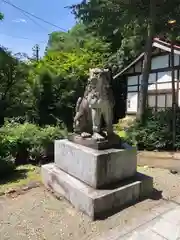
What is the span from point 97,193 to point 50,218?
76 cm

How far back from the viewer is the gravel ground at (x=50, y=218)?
2.92 meters

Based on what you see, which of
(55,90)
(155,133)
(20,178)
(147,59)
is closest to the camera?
(20,178)

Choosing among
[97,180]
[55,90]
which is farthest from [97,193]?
[55,90]

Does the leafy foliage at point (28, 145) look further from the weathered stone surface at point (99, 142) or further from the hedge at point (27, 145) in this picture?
the weathered stone surface at point (99, 142)

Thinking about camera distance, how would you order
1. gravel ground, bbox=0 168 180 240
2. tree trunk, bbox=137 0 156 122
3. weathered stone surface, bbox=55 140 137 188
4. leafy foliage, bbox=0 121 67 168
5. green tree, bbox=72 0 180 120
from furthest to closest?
green tree, bbox=72 0 180 120, tree trunk, bbox=137 0 156 122, leafy foliage, bbox=0 121 67 168, weathered stone surface, bbox=55 140 137 188, gravel ground, bbox=0 168 180 240

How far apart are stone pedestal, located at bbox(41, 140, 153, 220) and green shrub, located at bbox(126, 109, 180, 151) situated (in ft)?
15.5

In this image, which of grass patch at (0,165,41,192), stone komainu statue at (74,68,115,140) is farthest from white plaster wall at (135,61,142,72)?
stone komainu statue at (74,68,115,140)

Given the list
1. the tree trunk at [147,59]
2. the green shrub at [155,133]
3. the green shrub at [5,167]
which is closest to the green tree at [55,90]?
the tree trunk at [147,59]

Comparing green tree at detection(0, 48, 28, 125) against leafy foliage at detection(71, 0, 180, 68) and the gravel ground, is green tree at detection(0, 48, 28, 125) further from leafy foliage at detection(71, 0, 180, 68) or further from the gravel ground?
the gravel ground

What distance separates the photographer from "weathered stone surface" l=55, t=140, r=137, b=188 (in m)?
3.43

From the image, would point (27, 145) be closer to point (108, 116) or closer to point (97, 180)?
point (108, 116)

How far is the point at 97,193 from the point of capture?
3326 millimetres

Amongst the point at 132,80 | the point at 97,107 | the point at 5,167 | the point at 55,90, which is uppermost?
the point at 132,80

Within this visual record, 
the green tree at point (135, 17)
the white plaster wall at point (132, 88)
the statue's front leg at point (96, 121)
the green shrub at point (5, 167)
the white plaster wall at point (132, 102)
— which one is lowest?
the green shrub at point (5, 167)
